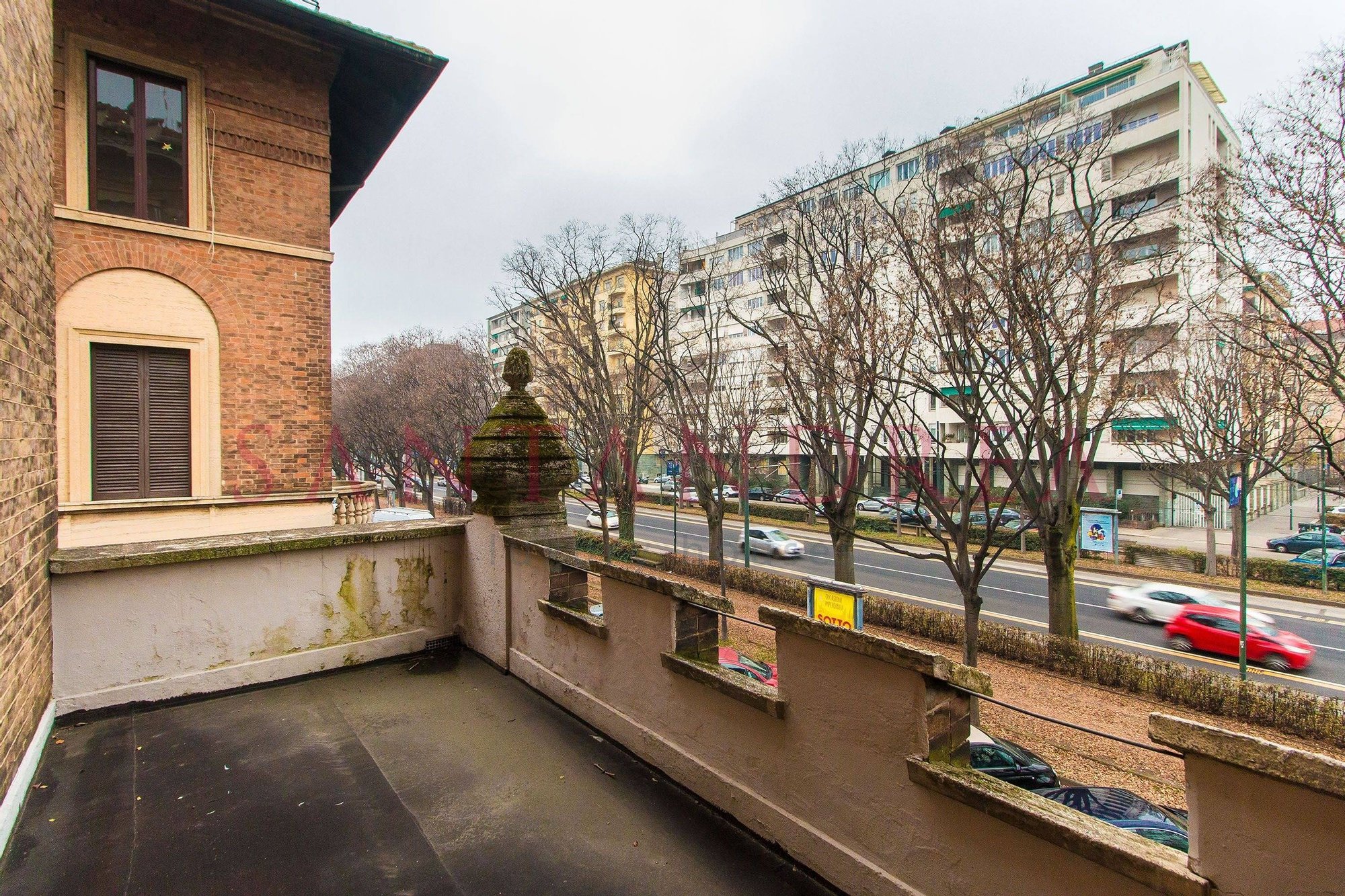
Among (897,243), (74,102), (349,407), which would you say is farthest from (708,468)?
(349,407)

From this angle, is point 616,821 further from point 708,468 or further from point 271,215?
point 708,468

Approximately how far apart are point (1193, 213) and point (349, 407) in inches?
1480

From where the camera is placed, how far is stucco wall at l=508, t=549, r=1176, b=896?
2.37m

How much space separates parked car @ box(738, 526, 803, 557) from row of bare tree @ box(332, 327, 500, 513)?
13.4 m

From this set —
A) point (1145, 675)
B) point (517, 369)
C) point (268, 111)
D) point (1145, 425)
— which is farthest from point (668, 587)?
point (1145, 425)

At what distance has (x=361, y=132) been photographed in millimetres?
11578

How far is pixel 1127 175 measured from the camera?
13359 mm

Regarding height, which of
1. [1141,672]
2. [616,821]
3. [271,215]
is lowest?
[1141,672]

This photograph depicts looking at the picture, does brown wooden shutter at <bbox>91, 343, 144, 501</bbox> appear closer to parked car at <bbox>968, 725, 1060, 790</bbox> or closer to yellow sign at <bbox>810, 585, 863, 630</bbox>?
yellow sign at <bbox>810, 585, 863, 630</bbox>

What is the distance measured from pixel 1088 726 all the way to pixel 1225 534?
29447 millimetres

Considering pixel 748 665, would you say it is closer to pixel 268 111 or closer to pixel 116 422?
pixel 116 422

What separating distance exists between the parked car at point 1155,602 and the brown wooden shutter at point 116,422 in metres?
22.5

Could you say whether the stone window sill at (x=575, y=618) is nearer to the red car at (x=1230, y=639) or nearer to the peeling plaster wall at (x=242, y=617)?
the peeling plaster wall at (x=242, y=617)

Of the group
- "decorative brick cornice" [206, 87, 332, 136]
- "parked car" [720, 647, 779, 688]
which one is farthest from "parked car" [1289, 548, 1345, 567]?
"decorative brick cornice" [206, 87, 332, 136]
